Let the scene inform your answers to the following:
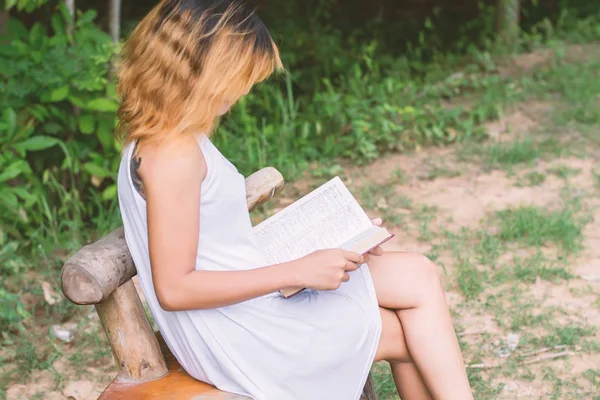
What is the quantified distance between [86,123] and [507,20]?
13.1ft

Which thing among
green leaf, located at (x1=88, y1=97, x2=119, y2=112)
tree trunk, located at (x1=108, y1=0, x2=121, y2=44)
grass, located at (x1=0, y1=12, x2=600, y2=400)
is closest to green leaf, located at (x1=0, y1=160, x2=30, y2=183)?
grass, located at (x1=0, y1=12, x2=600, y2=400)

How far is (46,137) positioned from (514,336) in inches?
89.3

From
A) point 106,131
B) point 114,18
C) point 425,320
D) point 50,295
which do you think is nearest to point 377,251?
point 425,320

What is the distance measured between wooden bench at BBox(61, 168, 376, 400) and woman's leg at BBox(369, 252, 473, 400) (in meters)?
0.52

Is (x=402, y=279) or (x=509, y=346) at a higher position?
(x=402, y=279)

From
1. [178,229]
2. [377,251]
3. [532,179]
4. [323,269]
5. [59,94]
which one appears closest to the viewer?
[178,229]

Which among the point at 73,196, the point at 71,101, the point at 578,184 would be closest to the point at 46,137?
the point at 71,101

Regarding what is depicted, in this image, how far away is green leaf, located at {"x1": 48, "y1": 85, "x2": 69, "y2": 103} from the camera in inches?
163

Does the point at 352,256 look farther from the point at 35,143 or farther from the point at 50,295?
the point at 35,143

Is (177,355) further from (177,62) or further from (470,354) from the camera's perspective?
(470,354)

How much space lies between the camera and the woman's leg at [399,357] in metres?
2.45

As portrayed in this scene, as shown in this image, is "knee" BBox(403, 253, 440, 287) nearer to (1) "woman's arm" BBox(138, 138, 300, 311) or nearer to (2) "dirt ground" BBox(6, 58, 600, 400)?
(1) "woman's arm" BBox(138, 138, 300, 311)

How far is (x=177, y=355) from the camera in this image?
2301 mm

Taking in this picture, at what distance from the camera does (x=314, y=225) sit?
249 centimetres
